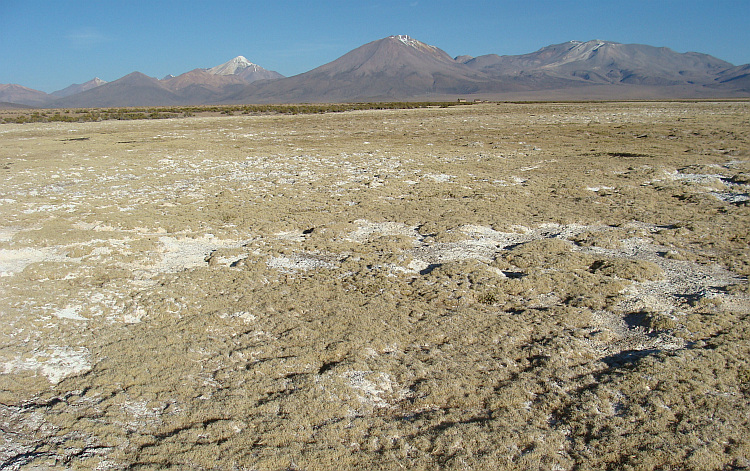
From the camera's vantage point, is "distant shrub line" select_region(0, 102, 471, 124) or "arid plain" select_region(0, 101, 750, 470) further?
"distant shrub line" select_region(0, 102, 471, 124)

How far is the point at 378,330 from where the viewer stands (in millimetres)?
4906

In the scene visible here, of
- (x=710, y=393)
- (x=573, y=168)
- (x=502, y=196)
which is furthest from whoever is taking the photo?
(x=573, y=168)

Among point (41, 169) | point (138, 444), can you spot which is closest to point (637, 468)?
point (138, 444)

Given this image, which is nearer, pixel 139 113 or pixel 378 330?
pixel 378 330

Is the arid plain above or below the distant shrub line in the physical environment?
below

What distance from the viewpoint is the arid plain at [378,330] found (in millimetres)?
3346

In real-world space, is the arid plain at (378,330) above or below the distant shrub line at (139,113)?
below

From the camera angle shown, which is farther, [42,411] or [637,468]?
[42,411]

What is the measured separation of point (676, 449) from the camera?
324 centimetres

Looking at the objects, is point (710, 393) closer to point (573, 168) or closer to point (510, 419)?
point (510, 419)

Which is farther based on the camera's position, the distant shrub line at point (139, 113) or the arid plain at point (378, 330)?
the distant shrub line at point (139, 113)

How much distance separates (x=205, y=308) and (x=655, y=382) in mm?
4345

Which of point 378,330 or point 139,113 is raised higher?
point 139,113

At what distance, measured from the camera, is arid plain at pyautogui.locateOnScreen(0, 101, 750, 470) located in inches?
132
